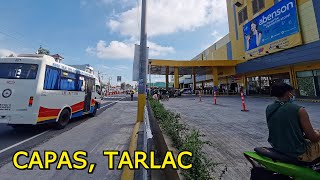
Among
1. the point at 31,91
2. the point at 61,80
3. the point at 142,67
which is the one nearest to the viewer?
the point at 31,91

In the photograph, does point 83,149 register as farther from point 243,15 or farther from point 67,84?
point 243,15

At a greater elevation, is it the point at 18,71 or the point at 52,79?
the point at 18,71

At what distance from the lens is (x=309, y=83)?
63.4 ft

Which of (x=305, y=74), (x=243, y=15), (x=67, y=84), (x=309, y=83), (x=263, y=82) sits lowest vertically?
(x=67, y=84)

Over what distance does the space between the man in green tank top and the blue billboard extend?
20.6 m

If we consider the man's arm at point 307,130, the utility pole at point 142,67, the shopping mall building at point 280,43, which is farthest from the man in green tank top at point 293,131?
the shopping mall building at point 280,43

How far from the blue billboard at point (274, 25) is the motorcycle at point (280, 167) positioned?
20.9m

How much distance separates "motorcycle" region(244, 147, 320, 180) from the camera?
6.49 feet

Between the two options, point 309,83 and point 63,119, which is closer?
point 63,119

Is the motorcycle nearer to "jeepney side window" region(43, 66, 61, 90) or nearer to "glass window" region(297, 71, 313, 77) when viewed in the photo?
"jeepney side window" region(43, 66, 61, 90)

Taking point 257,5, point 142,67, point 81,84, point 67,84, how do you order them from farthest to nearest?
point 257,5 < point 81,84 < point 142,67 < point 67,84

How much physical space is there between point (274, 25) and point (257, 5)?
627cm

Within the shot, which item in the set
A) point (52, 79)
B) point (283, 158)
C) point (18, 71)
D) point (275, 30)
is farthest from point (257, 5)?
point (283, 158)

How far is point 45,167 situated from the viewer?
3.89 metres
